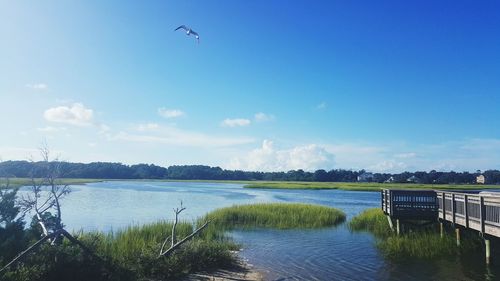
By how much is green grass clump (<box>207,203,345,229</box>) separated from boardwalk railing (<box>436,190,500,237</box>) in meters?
10.1

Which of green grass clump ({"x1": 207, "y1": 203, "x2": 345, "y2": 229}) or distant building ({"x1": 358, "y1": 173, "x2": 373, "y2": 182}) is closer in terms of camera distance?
green grass clump ({"x1": 207, "y1": 203, "x2": 345, "y2": 229})

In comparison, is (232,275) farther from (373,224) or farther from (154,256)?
(373,224)

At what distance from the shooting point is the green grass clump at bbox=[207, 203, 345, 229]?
1159 inches

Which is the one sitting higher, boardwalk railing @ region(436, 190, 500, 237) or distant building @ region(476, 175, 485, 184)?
distant building @ region(476, 175, 485, 184)

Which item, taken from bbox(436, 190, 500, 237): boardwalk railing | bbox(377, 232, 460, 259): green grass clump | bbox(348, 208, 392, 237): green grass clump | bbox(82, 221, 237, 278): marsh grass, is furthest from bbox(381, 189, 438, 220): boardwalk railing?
bbox(82, 221, 237, 278): marsh grass

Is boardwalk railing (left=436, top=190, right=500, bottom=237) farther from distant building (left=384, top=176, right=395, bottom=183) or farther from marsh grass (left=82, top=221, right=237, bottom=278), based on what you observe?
distant building (left=384, top=176, right=395, bottom=183)

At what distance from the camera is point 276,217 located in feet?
101

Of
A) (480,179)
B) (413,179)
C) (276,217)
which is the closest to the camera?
(276,217)

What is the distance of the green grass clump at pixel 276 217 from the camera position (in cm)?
2944

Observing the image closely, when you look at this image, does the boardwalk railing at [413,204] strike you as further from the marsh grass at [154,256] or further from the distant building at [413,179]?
the distant building at [413,179]

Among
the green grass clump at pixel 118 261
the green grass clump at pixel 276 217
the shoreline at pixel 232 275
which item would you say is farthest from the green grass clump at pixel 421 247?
the green grass clump at pixel 276 217

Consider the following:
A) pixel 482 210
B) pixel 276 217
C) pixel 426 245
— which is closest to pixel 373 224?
pixel 276 217

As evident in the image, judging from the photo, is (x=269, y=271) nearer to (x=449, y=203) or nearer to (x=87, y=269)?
(x=87, y=269)

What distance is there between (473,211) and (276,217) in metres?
15.7
